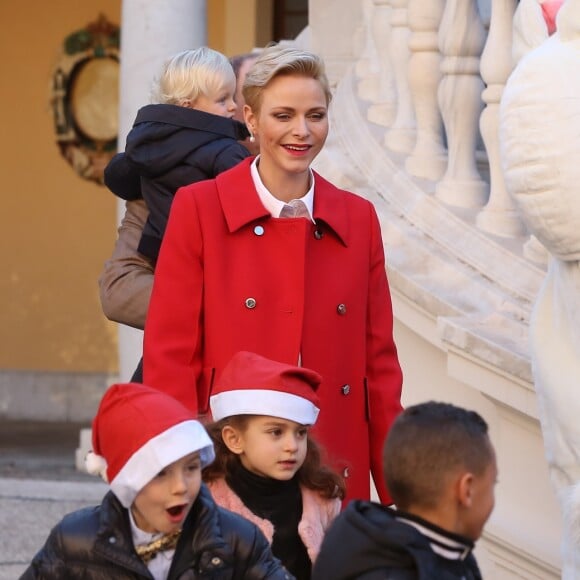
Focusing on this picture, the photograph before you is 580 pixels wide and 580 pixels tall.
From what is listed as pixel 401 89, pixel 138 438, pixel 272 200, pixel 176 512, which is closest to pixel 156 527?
pixel 176 512

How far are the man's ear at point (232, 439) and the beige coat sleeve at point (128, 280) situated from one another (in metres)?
0.97

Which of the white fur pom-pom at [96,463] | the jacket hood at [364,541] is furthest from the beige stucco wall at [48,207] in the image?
the jacket hood at [364,541]

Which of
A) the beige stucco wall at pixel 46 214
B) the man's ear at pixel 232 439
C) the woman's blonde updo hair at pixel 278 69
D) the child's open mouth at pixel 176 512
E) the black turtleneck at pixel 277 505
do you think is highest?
the woman's blonde updo hair at pixel 278 69

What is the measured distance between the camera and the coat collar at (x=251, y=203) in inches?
164

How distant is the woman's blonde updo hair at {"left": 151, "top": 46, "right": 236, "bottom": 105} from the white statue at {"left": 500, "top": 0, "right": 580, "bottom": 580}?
3.57 ft

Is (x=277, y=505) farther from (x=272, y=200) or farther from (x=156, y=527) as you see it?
(x=272, y=200)

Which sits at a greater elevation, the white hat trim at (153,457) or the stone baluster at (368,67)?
the stone baluster at (368,67)

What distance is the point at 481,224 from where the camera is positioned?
5.41 metres

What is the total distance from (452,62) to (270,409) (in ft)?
6.27

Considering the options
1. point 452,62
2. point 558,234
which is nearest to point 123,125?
point 452,62

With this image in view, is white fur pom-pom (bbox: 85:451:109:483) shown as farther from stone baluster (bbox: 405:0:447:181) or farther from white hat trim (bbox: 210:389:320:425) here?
stone baluster (bbox: 405:0:447:181)

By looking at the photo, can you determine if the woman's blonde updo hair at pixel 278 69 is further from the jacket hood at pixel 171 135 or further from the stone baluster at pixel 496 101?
the stone baluster at pixel 496 101

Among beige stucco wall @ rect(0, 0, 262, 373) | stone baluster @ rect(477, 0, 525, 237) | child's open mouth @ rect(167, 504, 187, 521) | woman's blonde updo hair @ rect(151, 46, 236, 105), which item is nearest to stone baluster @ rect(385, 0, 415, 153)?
stone baluster @ rect(477, 0, 525, 237)

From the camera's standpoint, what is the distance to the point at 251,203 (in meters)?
4.18
